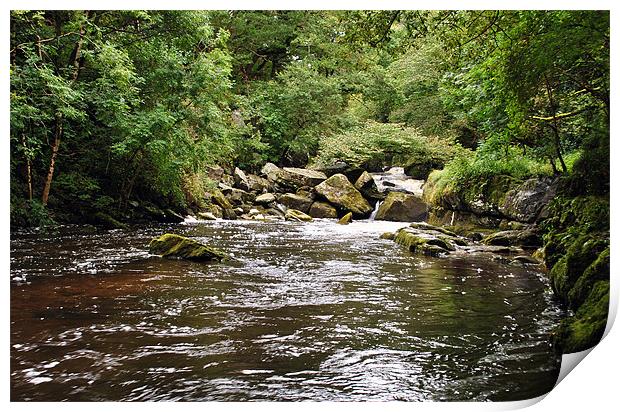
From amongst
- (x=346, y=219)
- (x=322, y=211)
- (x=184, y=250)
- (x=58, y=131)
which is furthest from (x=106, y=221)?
(x=322, y=211)

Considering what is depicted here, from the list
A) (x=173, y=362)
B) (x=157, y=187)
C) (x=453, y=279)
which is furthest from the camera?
(x=157, y=187)

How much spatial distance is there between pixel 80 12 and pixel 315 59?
9413 millimetres

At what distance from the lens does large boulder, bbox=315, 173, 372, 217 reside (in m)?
13.2

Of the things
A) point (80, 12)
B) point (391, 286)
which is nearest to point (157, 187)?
point (80, 12)

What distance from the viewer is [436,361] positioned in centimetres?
300

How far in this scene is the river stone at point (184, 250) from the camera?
612 centimetres

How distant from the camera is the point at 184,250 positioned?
6.18m

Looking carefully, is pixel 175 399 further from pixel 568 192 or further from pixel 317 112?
pixel 317 112

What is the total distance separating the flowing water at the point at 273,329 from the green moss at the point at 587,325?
0.14 meters

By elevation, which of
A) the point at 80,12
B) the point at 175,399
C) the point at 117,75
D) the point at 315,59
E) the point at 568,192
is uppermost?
the point at 315,59

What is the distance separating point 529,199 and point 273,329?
6342 mm

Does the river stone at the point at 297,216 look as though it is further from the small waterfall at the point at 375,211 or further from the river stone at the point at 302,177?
the river stone at the point at 302,177

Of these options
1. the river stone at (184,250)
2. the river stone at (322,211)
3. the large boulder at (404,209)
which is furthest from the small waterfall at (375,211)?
the river stone at (184,250)

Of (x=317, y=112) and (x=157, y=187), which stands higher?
(x=317, y=112)
